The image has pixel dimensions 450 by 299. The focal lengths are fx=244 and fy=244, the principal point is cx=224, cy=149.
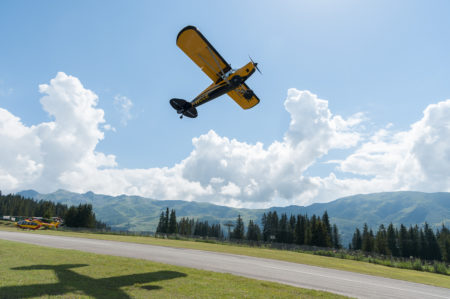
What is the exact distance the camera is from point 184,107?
20391 mm

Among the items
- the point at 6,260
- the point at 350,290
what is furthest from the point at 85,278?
the point at 350,290

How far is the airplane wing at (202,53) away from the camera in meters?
15.2

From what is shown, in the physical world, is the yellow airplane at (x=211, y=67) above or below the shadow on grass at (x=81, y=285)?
above

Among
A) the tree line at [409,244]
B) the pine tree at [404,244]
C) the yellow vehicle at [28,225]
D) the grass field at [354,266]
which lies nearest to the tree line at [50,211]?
the yellow vehicle at [28,225]

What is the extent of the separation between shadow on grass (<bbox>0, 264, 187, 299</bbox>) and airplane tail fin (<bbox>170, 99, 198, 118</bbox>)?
496 inches

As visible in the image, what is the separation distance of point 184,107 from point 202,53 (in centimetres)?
536

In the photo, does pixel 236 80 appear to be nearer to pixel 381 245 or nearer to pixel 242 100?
pixel 242 100

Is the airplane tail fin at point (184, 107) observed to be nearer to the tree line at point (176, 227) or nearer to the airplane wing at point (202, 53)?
the airplane wing at point (202, 53)

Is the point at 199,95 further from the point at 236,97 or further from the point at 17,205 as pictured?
the point at 17,205

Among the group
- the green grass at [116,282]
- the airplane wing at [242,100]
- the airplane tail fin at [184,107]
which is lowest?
the green grass at [116,282]

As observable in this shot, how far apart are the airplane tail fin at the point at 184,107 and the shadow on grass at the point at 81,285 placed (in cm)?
1259

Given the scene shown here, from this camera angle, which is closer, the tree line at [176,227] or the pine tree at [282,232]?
the pine tree at [282,232]

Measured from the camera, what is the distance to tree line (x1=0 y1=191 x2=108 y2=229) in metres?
91.1

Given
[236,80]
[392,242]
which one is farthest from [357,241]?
[236,80]
